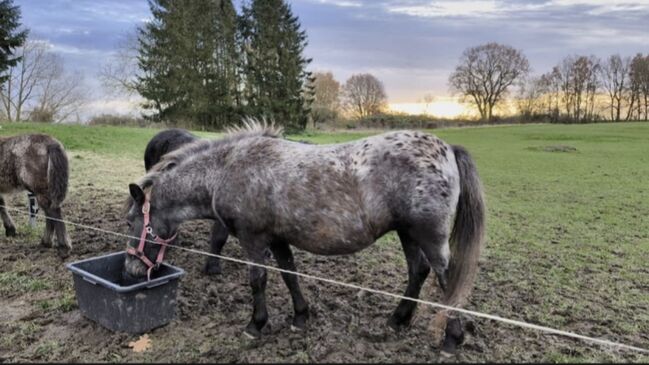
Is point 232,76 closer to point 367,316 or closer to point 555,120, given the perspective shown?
point 367,316

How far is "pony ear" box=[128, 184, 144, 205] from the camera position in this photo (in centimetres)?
313

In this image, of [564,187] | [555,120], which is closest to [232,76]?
[564,187]

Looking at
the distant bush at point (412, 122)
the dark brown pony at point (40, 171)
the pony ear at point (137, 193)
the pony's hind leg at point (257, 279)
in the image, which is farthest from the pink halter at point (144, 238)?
the distant bush at point (412, 122)

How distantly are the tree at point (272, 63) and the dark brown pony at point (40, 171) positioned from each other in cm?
2570

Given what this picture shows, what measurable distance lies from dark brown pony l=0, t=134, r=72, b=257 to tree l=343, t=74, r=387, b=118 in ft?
122

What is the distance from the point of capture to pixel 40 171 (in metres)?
4.88

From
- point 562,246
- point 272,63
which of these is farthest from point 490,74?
point 562,246

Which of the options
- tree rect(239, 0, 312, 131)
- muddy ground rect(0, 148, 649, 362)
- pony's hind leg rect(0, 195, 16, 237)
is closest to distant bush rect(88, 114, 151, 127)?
tree rect(239, 0, 312, 131)

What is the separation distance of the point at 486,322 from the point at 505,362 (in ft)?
1.99

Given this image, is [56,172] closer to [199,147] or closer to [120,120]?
[199,147]

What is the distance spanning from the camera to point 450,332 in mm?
2916

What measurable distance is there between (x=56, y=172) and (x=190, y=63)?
26065mm

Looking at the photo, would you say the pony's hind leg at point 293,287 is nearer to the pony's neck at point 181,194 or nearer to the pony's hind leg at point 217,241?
the pony's neck at point 181,194

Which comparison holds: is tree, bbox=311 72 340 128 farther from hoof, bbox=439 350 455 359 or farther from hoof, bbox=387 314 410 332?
hoof, bbox=439 350 455 359
